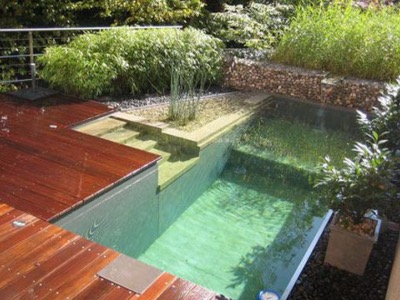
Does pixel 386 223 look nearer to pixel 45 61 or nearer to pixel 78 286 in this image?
pixel 78 286

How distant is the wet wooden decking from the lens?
7.04ft

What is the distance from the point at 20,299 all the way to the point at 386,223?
269 cm

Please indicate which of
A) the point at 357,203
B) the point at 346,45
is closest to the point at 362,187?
the point at 357,203

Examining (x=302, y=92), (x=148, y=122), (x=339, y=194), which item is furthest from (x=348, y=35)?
(x=339, y=194)

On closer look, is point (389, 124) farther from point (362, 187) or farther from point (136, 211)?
point (136, 211)

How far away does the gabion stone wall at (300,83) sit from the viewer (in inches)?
239

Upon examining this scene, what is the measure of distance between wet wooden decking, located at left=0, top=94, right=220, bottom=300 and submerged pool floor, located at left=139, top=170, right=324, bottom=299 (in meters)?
0.61

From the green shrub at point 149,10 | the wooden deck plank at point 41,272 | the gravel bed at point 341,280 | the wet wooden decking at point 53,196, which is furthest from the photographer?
the green shrub at point 149,10

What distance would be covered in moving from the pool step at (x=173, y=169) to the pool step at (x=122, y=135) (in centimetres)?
65

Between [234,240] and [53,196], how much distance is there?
1.46 metres

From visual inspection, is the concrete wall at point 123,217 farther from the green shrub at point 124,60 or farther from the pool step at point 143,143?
the green shrub at point 124,60

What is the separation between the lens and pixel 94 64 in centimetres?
514

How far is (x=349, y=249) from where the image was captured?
105 inches

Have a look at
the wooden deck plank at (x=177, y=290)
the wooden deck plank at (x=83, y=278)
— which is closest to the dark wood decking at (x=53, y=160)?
the wooden deck plank at (x=83, y=278)
